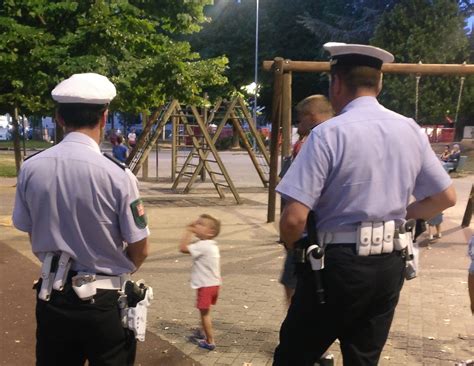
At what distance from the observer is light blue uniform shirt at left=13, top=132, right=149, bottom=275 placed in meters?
2.57

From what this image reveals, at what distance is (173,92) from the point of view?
10.1m

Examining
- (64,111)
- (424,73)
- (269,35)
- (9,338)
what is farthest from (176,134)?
(269,35)

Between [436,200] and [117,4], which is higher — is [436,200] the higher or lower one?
the lower one

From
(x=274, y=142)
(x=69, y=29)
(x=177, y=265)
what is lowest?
(x=177, y=265)

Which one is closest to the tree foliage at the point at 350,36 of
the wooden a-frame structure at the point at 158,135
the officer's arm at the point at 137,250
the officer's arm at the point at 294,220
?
the wooden a-frame structure at the point at 158,135

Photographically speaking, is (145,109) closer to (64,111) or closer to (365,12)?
(64,111)

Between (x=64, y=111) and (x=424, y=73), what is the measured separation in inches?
273

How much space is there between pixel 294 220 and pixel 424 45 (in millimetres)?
31257

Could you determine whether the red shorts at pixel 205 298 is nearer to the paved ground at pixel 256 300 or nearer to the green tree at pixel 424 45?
the paved ground at pixel 256 300

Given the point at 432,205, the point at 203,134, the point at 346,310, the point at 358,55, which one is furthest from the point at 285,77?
the point at 346,310

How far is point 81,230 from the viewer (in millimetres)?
2605

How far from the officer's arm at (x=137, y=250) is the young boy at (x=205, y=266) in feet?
6.38

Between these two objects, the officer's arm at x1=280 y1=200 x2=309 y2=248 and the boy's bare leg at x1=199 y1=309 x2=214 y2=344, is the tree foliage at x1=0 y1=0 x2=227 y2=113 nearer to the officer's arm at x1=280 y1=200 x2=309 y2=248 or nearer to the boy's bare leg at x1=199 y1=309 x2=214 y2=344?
the boy's bare leg at x1=199 y1=309 x2=214 y2=344

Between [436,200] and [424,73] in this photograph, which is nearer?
[436,200]
